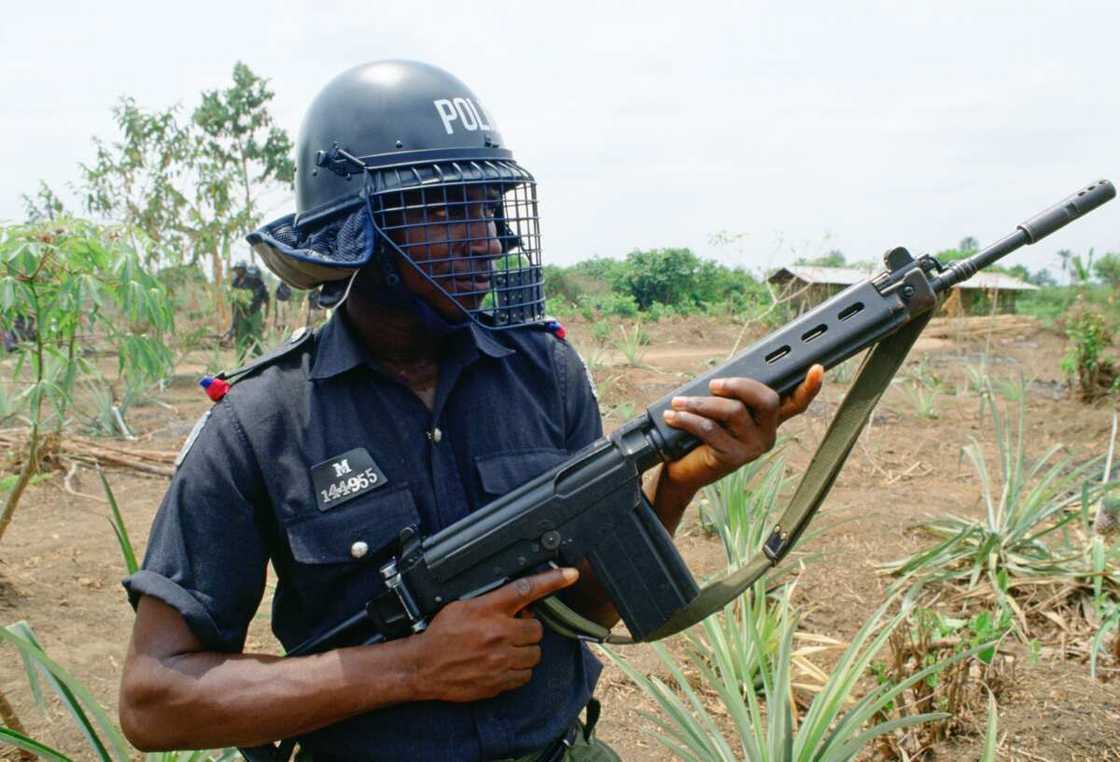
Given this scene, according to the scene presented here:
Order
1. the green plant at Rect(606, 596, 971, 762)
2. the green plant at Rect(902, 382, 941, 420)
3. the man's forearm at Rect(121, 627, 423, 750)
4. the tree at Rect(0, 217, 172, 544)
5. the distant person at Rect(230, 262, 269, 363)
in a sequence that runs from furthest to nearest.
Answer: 1. the distant person at Rect(230, 262, 269, 363)
2. the green plant at Rect(902, 382, 941, 420)
3. the tree at Rect(0, 217, 172, 544)
4. the green plant at Rect(606, 596, 971, 762)
5. the man's forearm at Rect(121, 627, 423, 750)

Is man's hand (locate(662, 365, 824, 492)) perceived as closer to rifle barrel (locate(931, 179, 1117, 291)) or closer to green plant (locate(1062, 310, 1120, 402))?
rifle barrel (locate(931, 179, 1117, 291))

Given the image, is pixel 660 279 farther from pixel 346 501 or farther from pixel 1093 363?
pixel 346 501

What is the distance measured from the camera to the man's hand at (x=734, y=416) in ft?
5.02

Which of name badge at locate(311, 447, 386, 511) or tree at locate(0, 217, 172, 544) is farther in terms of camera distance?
tree at locate(0, 217, 172, 544)

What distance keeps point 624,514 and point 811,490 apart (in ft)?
1.69

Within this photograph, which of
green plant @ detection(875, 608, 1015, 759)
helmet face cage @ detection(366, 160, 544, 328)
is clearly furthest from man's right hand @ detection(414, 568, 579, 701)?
green plant @ detection(875, 608, 1015, 759)

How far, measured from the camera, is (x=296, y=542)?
1.48 meters

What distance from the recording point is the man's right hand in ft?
4.73

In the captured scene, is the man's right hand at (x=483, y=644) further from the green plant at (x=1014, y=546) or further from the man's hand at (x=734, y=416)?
the green plant at (x=1014, y=546)

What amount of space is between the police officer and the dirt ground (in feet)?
2.70

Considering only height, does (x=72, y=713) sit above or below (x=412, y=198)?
below

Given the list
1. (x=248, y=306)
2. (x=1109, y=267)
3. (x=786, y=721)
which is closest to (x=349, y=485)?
(x=786, y=721)

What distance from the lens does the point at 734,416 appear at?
1525 millimetres

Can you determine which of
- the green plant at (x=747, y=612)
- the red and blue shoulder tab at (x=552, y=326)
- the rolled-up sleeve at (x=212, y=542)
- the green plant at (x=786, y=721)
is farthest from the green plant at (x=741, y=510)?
the rolled-up sleeve at (x=212, y=542)
